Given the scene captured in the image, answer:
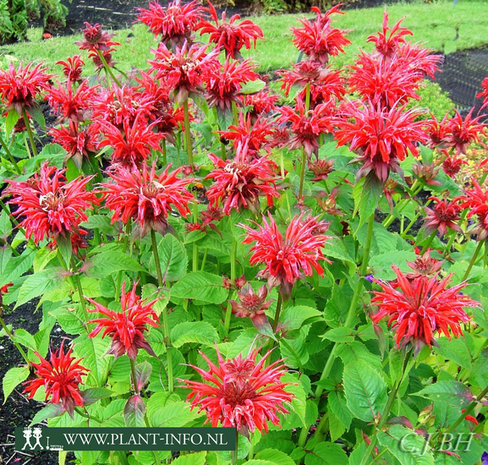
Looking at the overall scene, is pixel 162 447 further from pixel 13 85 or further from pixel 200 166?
pixel 13 85

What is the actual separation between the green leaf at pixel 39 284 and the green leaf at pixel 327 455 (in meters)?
0.89

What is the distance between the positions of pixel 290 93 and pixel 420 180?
20.0 inches

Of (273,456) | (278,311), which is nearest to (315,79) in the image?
(278,311)

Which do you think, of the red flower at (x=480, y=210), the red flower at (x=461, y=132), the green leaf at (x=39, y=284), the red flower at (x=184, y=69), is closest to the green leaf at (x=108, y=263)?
the green leaf at (x=39, y=284)

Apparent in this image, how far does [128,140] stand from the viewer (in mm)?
1359

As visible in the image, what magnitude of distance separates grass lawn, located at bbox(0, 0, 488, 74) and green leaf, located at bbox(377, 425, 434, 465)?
392 centimetres

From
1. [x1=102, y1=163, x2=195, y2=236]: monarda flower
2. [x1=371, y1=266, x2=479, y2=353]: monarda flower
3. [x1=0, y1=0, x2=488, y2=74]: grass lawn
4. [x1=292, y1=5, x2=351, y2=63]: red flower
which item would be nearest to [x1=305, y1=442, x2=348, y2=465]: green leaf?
[x1=371, y1=266, x2=479, y2=353]: monarda flower

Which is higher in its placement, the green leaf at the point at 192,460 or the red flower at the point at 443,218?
the red flower at the point at 443,218

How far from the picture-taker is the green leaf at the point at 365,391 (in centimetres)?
130

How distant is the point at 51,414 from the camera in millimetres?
1198

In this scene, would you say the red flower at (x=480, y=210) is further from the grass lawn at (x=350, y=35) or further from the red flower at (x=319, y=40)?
the grass lawn at (x=350, y=35)

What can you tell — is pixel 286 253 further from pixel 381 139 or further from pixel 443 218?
pixel 443 218

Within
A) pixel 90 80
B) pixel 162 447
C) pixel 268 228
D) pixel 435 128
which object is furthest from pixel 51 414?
pixel 435 128

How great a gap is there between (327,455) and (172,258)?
0.74m
